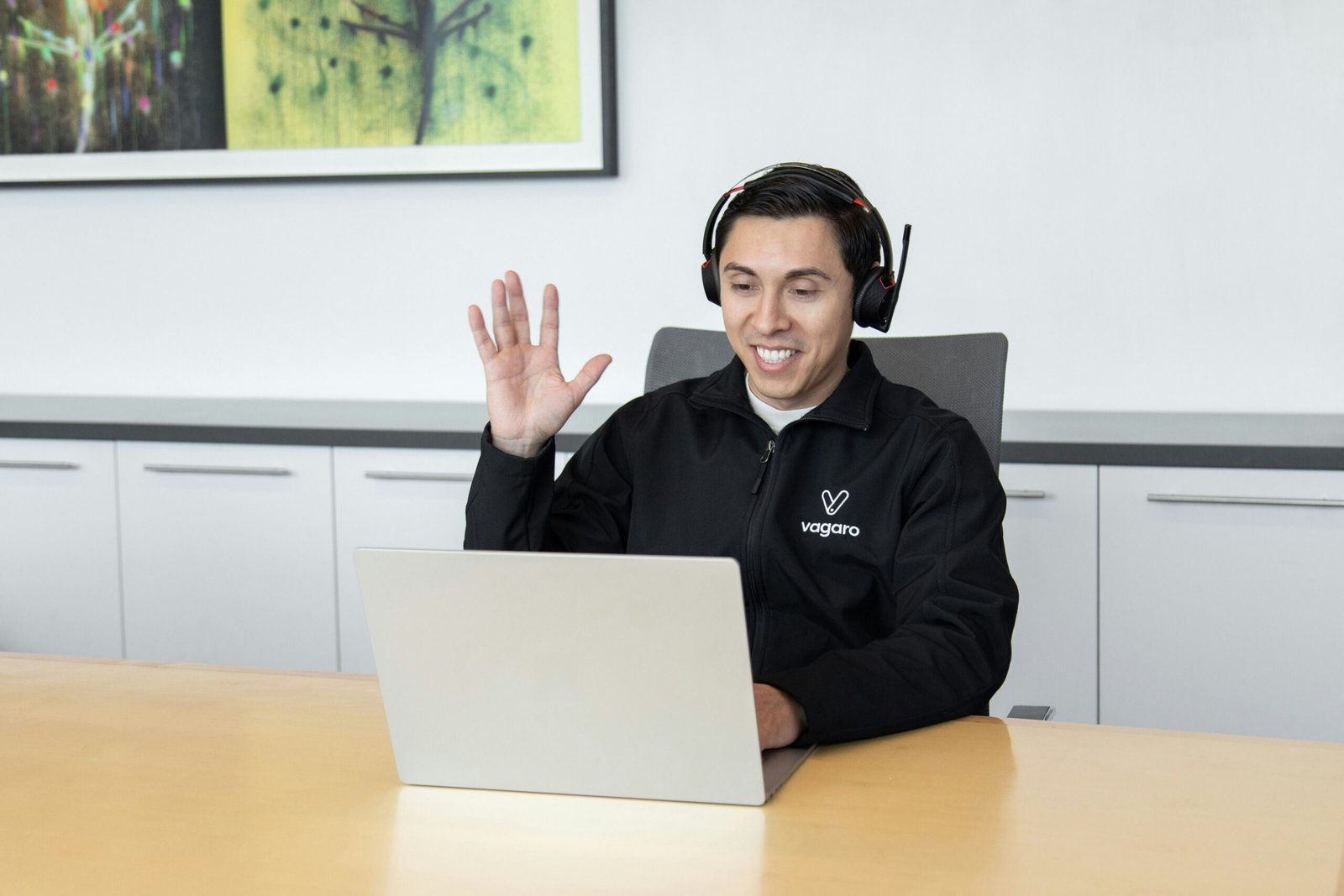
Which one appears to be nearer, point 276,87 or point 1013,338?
point 1013,338

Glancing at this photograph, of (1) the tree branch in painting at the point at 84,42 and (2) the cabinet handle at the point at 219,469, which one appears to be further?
(1) the tree branch in painting at the point at 84,42

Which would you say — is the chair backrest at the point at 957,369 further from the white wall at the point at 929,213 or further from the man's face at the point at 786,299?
the white wall at the point at 929,213

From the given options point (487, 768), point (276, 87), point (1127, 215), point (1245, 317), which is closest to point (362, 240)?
point (276, 87)

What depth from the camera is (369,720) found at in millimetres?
1263

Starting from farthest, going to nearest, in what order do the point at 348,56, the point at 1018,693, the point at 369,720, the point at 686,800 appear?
the point at 348,56 → the point at 1018,693 → the point at 369,720 → the point at 686,800

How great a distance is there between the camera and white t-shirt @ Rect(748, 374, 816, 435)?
64.4 inches

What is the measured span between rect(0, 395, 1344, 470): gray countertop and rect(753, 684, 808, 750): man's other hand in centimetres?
125

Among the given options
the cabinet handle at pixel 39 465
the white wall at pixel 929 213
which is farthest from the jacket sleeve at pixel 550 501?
the cabinet handle at pixel 39 465

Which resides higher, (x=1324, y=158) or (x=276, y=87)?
(x=276, y=87)

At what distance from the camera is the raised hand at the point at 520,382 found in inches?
59.7

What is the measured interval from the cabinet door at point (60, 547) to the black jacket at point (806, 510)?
145 cm

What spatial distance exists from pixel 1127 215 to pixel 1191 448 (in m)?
0.65

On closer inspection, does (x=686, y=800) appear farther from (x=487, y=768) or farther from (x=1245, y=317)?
(x=1245, y=317)

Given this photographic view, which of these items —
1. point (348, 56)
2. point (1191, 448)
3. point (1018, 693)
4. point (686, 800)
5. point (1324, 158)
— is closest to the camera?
point (686, 800)
